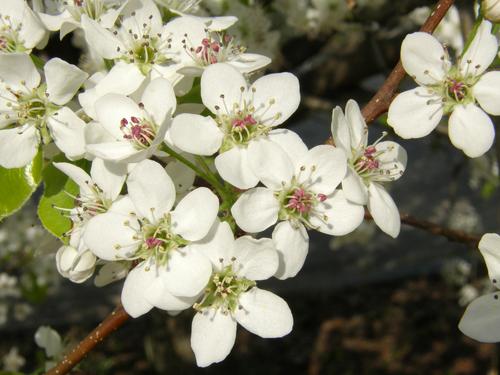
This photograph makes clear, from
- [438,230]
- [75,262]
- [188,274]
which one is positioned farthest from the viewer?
[438,230]

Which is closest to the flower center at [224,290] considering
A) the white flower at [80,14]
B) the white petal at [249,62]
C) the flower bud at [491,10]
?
the white petal at [249,62]

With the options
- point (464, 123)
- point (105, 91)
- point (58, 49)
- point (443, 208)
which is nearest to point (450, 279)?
point (443, 208)

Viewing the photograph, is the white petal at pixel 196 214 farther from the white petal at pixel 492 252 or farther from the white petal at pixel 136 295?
the white petal at pixel 492 252

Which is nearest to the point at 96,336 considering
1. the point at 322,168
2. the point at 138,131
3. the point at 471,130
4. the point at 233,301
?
the point at 233,301

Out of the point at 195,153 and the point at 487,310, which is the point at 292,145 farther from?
the point at 487,310

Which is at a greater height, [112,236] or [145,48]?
[145,48]

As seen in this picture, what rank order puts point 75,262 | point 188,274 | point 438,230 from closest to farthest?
Result: point 188,274, point 75,262, point 438,230

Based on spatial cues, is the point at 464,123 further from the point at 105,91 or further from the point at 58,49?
the point at 58,49
